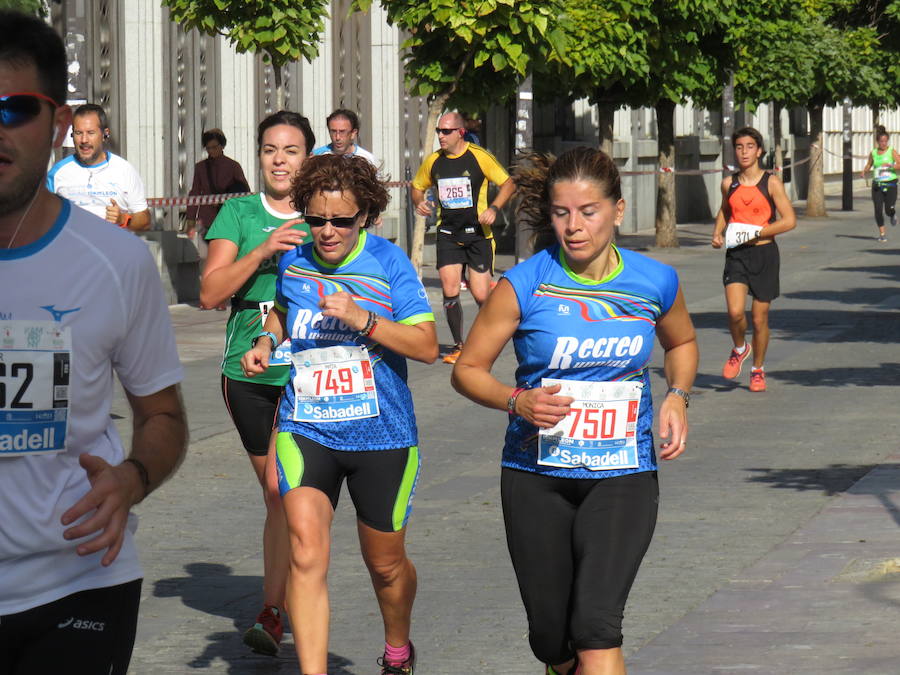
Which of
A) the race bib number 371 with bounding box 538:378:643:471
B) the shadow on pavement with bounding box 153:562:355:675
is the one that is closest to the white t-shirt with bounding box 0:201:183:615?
the race bib number 371 with bounding box 538:378:643:471

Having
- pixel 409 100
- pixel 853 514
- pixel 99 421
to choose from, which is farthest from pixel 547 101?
pixel 99 421

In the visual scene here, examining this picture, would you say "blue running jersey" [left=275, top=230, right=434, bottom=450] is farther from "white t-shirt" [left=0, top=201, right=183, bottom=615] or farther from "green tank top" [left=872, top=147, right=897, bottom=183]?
"green tank top" [left=872, top=147, right=897, bottom=183]

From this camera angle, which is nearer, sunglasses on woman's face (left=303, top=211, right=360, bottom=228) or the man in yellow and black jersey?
sunglasses on woman's face (left=303, top=211, right=360, bottom=228)

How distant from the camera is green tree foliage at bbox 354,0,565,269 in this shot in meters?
19.0

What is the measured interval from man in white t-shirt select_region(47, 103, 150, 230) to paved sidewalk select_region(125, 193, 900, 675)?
4.52 ft

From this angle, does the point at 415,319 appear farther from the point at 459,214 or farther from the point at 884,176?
the point at 884,176

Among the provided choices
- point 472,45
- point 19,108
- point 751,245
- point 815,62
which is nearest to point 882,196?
point 815,62

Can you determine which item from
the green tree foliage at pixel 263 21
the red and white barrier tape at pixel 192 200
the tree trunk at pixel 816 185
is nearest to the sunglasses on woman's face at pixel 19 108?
A: the green tree foliage at pixel 263 21

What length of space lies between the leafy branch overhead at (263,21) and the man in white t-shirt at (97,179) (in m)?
5.73

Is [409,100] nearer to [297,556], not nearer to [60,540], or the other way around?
[297,556]

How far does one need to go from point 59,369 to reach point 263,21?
46.3 ft

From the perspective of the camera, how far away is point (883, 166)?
107ft

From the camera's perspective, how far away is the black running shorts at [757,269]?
526 inches

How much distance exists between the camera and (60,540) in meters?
3.14
